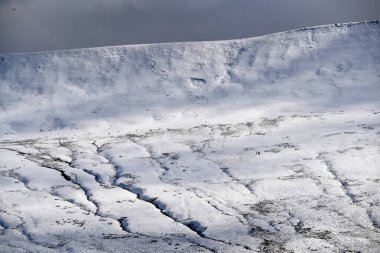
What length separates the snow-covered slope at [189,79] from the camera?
100ft

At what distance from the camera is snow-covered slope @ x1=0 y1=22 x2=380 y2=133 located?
30.6m

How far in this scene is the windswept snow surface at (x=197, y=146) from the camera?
12.1 metres

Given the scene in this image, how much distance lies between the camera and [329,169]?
17484 millimetres

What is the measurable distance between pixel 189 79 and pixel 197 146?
1248 centimetres

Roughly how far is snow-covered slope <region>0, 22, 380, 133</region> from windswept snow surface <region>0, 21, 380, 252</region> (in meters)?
0.12

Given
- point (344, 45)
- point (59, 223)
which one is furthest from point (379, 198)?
point (344, 45)

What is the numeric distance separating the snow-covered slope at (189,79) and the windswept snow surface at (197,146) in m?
0.12

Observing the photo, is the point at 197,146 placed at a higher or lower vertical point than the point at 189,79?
lower

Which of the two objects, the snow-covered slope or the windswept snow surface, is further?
the snow-covered slope

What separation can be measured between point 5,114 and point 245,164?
18.7 meters

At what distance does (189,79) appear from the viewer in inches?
1359

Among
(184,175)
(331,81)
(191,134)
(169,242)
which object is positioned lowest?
(169,242)

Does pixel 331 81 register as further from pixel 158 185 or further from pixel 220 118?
pixel 158 185

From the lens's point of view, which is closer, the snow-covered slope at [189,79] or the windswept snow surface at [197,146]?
the windswept snow surface at [197,146]
